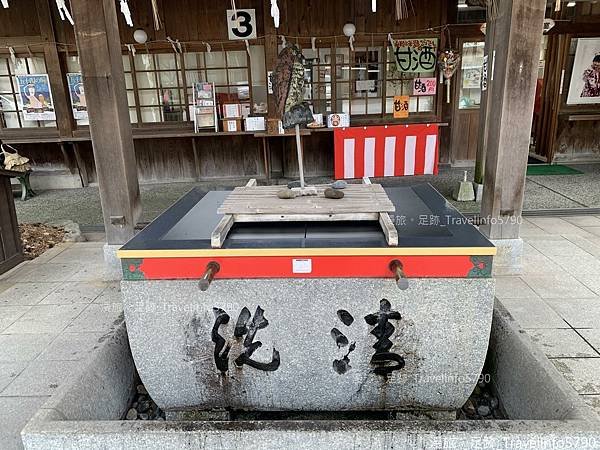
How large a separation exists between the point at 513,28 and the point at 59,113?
23.8ft

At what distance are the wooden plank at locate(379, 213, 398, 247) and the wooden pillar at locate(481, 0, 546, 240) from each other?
2.10 m

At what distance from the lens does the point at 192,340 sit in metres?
2.50

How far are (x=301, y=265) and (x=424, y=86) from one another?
6.75 m

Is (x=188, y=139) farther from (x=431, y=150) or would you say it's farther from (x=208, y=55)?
(x=431, y=150)

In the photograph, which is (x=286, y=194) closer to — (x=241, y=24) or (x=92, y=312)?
(x=92, y=312)

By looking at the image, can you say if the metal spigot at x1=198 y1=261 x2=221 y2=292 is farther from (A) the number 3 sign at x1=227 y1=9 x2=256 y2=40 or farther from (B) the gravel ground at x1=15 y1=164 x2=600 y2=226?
(A) the number 3 sign at x1=227 y1=9 x2=256 y2=40

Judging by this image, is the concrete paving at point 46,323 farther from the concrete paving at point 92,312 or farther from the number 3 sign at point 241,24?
the number 3 sign at point 241,24

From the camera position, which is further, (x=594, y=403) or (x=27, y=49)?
(x=27, y=49)

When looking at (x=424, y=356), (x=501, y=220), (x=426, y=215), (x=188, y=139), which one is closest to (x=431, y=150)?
(x=501, y=220)

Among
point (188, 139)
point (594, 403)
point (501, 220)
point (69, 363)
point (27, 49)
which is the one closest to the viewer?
point (594, 403)

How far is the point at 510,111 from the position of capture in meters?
4.04

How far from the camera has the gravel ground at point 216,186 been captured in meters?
6.52

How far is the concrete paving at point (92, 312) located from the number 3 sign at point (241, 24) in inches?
168

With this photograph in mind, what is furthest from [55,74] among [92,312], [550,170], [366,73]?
[550,170]
